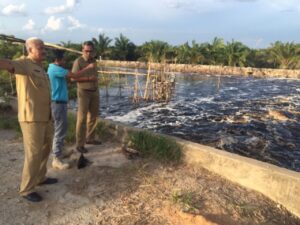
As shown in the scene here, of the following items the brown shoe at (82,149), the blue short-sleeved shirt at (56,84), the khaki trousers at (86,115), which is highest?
the blue short-sleeved shirt at (56,84)

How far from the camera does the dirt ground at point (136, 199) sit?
3666mm

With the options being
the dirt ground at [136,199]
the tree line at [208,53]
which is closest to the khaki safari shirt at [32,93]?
the dirt ground at [136,199]

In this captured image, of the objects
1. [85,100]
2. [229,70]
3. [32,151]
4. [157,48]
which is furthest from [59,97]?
[157,48]

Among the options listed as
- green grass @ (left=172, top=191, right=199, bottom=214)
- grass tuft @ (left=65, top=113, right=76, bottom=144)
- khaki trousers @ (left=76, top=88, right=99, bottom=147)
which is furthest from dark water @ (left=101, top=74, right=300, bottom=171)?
green grass @ (left=172, top=191, right=199, bottom=214)

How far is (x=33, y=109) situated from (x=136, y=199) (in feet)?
5.32

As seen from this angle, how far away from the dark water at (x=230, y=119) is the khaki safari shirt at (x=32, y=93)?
579 centimetres

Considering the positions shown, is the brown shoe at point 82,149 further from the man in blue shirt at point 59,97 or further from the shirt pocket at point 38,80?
the shirt pocket at point 38,80

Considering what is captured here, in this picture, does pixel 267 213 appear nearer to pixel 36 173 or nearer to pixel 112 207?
pixel 112 207

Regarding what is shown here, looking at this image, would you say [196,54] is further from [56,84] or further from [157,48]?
[56,84]

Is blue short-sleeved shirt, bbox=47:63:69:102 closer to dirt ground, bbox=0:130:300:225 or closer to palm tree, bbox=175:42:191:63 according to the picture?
dirt ground, bbox=0:130:300:225

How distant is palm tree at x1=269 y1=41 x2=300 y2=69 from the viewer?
37.0m

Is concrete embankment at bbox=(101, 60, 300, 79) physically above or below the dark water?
above

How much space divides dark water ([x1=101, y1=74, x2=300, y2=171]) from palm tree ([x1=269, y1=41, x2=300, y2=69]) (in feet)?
51.9

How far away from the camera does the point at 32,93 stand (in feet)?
12.5
